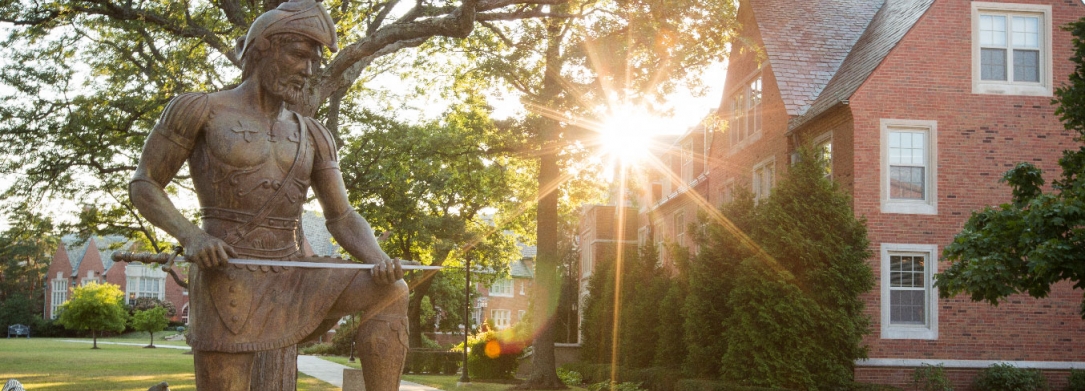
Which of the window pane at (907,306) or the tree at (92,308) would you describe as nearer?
the window pane at (907,306)

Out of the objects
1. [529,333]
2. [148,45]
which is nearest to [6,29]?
[148,45]

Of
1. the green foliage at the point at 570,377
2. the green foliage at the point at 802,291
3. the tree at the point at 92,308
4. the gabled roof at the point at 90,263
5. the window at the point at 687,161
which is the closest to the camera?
the green foliage at the point at 802,291

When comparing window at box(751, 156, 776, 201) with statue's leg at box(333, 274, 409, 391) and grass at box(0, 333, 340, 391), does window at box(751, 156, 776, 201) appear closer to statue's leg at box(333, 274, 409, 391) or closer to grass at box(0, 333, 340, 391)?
grass at box(0, 333, 340, 391)

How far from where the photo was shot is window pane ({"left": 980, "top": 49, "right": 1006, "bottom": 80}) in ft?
80.4

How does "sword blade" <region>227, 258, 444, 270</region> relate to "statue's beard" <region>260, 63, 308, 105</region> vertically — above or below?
below


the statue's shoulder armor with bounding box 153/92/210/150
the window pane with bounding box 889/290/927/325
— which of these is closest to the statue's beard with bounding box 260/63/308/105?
the statue's shoulder armor with bounding box 153/92/210/150

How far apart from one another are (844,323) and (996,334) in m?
4.70

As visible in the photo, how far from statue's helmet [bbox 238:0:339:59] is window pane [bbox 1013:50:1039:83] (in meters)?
22.9

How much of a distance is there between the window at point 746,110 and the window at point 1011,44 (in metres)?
7.08

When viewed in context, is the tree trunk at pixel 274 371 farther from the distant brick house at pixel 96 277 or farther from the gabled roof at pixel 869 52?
the distant brick house at pixel 96 277

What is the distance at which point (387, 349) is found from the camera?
485 centimetres

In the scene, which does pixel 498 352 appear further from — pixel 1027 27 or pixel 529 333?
pixel 1027 27

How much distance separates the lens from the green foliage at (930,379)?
22.2m

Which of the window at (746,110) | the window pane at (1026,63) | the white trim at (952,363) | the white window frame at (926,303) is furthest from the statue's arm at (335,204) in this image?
the window at (746,110)
